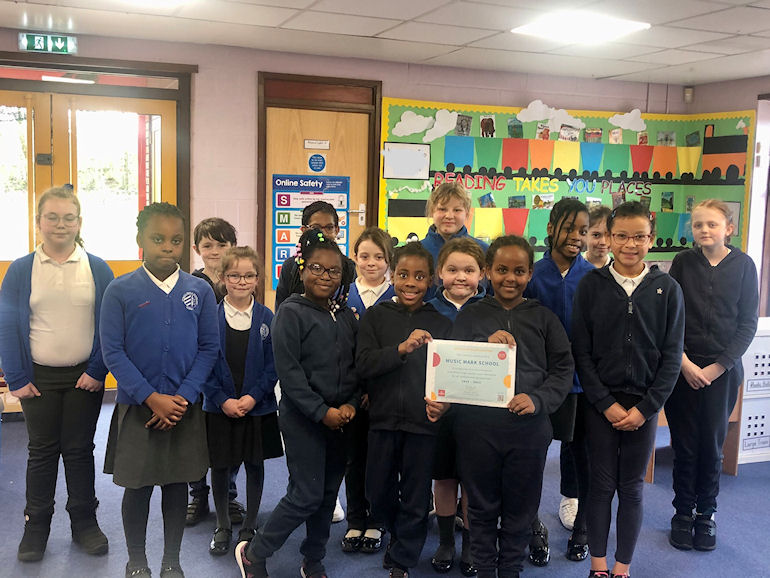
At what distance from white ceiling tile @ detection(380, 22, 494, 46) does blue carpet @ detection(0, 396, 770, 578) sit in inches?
110

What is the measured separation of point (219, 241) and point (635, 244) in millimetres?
1797

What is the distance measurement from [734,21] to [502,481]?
10.7ft

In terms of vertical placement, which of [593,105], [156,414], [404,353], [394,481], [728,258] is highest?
[593,105]

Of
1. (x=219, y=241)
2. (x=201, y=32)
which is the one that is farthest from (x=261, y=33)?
(x=219, y=241)

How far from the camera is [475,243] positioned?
9.03 feet

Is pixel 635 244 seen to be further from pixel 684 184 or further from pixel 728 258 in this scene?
pixel 684 184

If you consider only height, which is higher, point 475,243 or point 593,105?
point 593,105

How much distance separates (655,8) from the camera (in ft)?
13.0

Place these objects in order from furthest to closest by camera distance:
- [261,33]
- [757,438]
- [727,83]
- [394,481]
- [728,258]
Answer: [727,83]
[261,33]
[757,438]
[728,258]
[394,481]

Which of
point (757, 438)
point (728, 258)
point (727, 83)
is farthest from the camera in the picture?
point (727, 83)

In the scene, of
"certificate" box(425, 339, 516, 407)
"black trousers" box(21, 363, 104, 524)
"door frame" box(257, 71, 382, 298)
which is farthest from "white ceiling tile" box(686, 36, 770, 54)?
"black trousers" box(21, 363, 104, 524)

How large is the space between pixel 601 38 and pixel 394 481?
3.48m

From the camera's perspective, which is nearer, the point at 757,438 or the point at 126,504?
the point at 126,504

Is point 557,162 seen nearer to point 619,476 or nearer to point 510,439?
point 619,476
